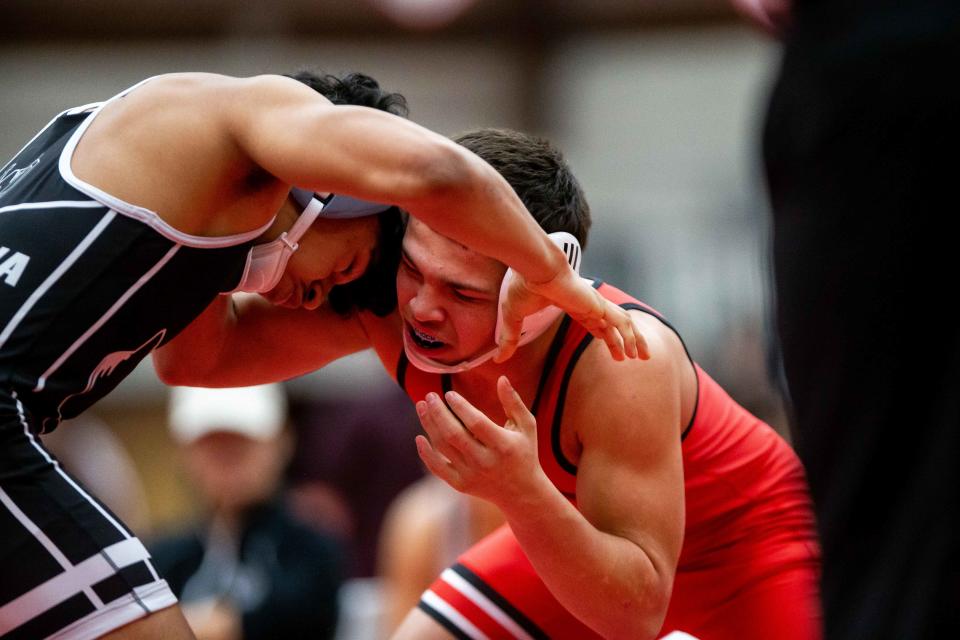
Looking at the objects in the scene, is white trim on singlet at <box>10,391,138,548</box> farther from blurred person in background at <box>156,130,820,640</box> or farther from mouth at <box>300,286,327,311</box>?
mouth at <box>300,286,327,311</box>

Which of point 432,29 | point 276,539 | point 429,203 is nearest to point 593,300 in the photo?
point 429,203

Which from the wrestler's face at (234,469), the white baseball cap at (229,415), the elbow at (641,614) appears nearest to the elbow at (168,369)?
the elbow at (641,614)

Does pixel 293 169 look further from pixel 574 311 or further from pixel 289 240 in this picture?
pixel 574 311

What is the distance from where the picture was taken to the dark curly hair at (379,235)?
131 inches

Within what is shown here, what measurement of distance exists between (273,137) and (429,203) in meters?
0.35

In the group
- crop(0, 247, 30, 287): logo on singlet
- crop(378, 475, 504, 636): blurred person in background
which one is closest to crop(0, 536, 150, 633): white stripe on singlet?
crop(0, 247, 30, 287): logo on singlet

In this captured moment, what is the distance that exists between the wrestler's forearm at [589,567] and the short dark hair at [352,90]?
1095 mm

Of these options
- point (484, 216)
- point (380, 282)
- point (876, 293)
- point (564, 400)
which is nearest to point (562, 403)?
point (564, 400)

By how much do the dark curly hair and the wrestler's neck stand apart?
328 mm

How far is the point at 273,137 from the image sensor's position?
8.74 feet

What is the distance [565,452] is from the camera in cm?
334

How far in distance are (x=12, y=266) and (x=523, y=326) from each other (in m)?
1.19

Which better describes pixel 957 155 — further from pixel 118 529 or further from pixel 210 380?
pixel 210 380

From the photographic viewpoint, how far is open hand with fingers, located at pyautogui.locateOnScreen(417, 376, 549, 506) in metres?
2.79
